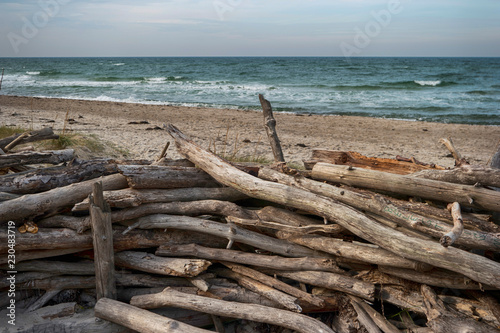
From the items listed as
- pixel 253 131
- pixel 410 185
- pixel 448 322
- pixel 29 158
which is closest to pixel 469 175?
pixel 410 185

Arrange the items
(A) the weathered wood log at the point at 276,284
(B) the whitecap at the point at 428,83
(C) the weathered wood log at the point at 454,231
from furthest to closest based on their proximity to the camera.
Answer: (B) the whitecap at the point at 428,83, (A) the weathered wood log at the point at 276,284, (C) the weathered wood log at the point at 454,231

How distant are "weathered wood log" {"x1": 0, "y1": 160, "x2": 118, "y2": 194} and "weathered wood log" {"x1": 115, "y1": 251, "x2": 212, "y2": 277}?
3.22 ft

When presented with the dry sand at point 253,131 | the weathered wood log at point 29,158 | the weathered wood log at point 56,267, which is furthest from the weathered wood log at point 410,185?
the dry sand at point 253,131

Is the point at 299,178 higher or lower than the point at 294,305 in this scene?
higher

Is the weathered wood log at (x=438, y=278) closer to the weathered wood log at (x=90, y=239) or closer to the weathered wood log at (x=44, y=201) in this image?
the weathered wood log at (x=90, y=239)

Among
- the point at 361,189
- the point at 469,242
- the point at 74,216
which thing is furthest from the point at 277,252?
the point at 74,216

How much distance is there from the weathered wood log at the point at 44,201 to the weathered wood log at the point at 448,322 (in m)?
3.18

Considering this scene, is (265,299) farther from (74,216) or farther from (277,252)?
(74,216)

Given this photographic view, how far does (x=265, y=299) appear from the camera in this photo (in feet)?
11.8

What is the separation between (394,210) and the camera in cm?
342

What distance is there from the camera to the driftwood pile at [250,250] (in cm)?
329

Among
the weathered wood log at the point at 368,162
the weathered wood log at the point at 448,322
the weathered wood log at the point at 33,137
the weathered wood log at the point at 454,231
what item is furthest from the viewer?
the weathered wood log at the point at 33,137

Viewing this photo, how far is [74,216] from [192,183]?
1228mm

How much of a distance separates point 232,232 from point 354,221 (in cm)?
113
